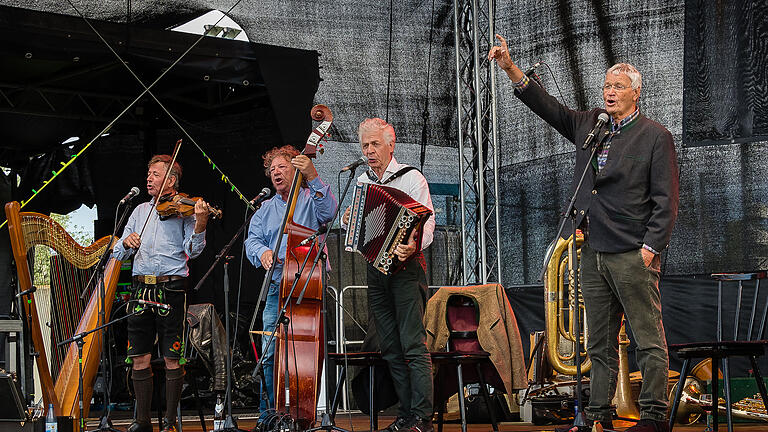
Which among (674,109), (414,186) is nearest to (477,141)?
(674,109)

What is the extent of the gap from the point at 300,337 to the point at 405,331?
0.55 meters

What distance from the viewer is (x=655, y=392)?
374 cm

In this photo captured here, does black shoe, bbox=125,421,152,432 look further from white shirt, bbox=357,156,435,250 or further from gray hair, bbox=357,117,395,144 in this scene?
gray hair, bbox=357,117,395,144

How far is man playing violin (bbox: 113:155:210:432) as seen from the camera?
4906mm

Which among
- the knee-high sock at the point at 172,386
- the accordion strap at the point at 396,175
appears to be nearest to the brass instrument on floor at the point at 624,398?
the accordion strap at the point at 396,175

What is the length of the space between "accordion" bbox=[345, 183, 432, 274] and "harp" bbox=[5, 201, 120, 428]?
1.41 meters

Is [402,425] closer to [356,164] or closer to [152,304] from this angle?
[356,164]

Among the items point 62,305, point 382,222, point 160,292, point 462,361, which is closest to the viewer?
point 382,222

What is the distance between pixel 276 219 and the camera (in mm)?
5211

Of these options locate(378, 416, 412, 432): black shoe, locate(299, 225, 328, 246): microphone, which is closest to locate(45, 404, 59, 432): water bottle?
locate(299, 225, 328, 246): microphone

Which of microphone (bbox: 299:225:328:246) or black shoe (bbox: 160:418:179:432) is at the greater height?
microphone (bbox: 299:225:328:246)

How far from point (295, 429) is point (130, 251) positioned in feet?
5.41

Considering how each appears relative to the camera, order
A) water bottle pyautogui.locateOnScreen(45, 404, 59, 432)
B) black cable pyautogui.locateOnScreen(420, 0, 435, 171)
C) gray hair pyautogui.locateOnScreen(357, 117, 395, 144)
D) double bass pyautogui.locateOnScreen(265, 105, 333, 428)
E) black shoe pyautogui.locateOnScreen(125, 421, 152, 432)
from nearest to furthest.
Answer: water bottle pyautogui.locateOnScreen(45, 404, 59, 432) < double bass pyautogui.locateOnScreen(265, 105, 333, 428) < gray hair pyautogui.locateOnScreen(357, 117, 395, 144) < black shoe pyautogui.locateOnScreen(125, 421, 152, 432) < black cable pyautogui.locateOnScreen(420, 0, 435, 171)

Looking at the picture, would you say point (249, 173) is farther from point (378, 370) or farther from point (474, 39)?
point (378, 370)
